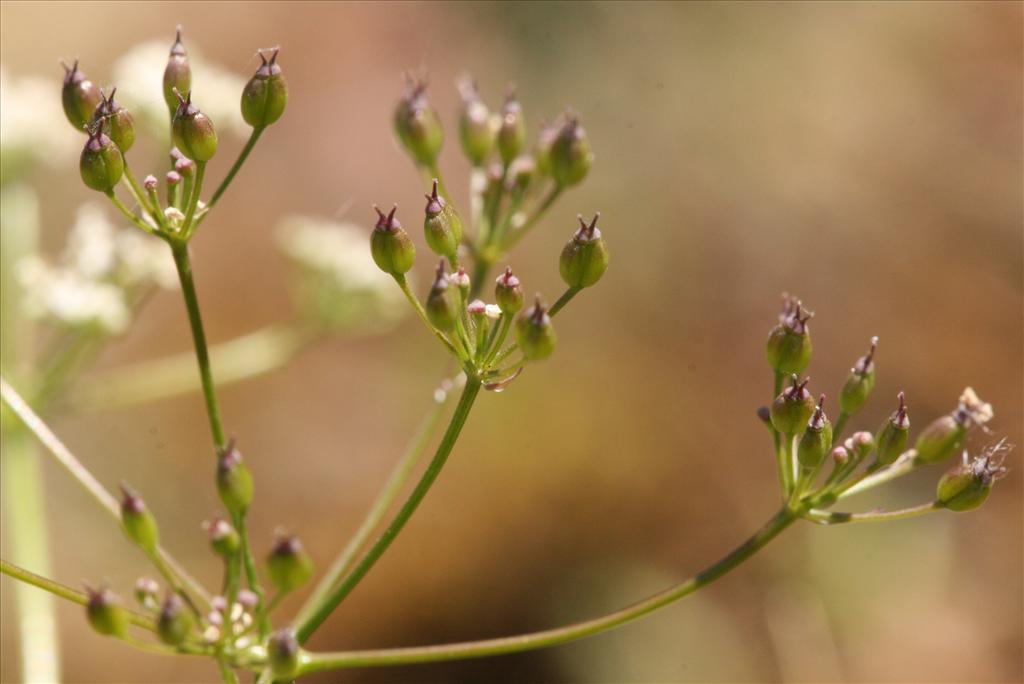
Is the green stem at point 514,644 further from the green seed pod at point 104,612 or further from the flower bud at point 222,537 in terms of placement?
the green seed pod at point 104,612

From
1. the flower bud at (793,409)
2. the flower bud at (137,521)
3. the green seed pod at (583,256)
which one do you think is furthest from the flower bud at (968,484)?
the flower bud at (137,521)

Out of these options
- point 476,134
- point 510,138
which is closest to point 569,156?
point 510,138

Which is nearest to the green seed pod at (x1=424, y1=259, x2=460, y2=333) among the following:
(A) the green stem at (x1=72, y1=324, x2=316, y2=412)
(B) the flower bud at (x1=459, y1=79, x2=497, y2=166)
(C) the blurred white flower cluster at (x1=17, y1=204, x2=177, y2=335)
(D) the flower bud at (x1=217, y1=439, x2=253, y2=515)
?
(D) the flower bud at (x1=217, y1=439, x2=253, y2=515)

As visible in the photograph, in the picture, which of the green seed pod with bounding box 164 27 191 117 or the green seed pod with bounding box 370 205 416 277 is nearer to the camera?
the green seed pod with bounding box 370 205 416 277

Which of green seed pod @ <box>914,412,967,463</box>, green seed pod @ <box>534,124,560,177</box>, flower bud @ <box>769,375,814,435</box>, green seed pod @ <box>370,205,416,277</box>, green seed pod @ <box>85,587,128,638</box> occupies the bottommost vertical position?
green seed pod @ <box>914,412,967,463</box>

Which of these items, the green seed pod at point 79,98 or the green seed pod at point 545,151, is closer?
the green seed pod at point 79,98

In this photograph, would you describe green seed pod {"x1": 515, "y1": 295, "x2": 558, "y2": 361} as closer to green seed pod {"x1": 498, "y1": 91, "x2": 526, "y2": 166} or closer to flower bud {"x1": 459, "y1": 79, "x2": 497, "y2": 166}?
green seed pod {"x1": 498, "y1": 91, "x2": 526, "y2": 166}

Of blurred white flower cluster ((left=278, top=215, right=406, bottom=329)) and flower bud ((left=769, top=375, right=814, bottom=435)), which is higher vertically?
blurred white flower cluster ((left=278, top=215, right=406, bottom=329))
